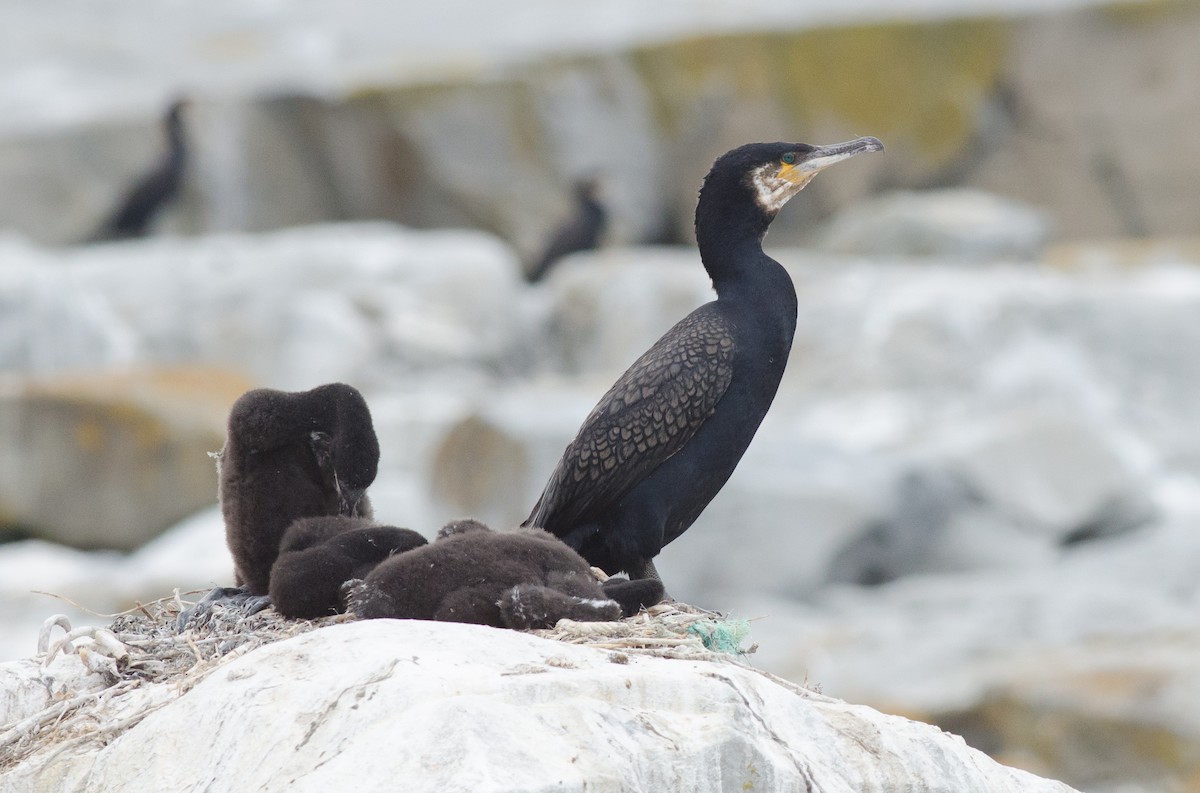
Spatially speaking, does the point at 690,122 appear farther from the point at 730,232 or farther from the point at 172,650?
the point at 172,650

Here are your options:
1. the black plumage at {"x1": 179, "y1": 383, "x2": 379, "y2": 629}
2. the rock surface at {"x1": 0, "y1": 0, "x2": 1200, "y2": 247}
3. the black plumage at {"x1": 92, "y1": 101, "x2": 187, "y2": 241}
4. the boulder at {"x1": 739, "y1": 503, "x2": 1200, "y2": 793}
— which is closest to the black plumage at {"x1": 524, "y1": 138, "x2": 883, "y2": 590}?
the black plumage at {"x1": 179, "y1": 383, "x2": 379, "y2": 629}

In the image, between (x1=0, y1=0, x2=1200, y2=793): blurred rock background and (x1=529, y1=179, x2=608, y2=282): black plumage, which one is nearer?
(x1=0, y1=0, x2=1200, y2=793): blurred rock background

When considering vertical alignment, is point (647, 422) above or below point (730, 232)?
below

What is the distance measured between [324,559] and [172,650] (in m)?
0.46

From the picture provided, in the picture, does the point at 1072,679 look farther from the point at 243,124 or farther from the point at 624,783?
the point at 243,124

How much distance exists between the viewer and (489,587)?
4309 millimetres

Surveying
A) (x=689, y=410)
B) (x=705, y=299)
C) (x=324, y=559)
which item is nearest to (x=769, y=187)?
(x=689, y=410)

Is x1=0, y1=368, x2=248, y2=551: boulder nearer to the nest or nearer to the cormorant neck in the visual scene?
the cormorant neck

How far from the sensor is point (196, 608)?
4.85 metres

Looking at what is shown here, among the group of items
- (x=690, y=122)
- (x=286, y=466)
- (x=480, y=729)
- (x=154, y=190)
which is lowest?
(x=480, y=729)

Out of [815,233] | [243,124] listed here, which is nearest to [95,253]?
[243,124]

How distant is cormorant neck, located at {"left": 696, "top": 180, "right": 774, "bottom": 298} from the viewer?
19.9ft

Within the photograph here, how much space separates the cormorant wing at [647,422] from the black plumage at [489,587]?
4.00 feet

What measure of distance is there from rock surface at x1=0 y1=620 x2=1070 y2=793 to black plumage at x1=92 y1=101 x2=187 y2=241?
54.4ft
